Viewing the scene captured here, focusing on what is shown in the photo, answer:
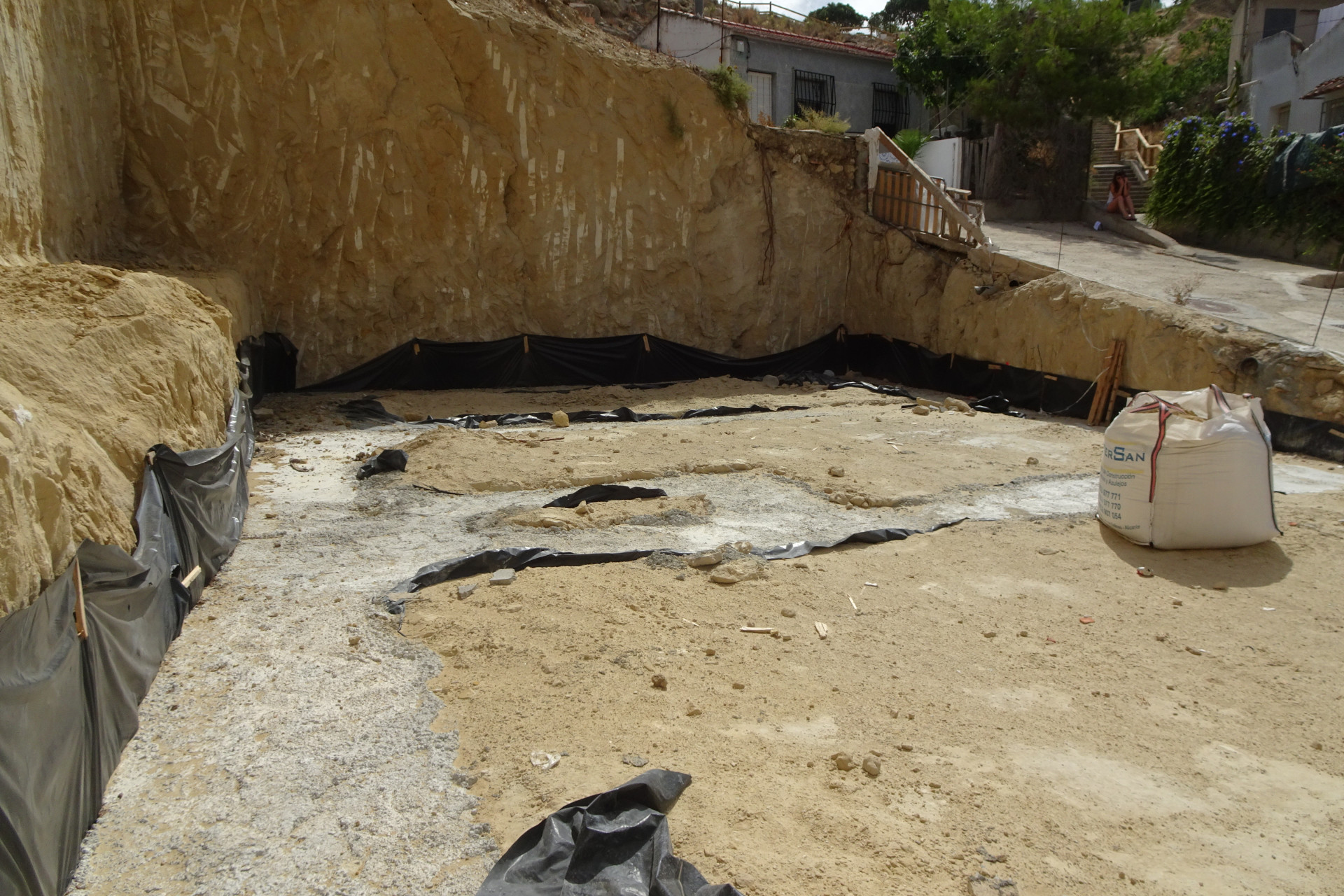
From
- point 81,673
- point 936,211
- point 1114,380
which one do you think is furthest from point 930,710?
point 936,211

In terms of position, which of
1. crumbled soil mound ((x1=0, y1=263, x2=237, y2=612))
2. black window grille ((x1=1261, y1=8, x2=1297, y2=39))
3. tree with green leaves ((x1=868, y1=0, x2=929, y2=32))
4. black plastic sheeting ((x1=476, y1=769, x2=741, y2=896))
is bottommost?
black plastic sheeting ((x1=476, y1=769, x2=741, y2=896))

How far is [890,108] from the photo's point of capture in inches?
1062

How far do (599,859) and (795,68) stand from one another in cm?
2506

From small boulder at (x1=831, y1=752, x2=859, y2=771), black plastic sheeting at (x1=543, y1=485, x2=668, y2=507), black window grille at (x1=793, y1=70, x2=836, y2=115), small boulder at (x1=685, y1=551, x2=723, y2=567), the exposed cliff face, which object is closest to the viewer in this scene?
small boulder at (x1=831, y1=752, x2=859, y2=771)

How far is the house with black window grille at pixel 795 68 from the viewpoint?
76.6 ft

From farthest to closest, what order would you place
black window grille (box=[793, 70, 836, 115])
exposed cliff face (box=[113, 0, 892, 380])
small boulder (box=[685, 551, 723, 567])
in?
black window grille (box=[793, 70, 836, 115])
exposed cliff face (box=[113, 0, 892, 380])
small boulder (box=[685, 551, 723, 567])

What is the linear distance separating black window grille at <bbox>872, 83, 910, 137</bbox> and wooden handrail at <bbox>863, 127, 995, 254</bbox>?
1057cm

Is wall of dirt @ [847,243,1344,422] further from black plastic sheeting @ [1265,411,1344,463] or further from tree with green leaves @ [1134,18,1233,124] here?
tree with green leaves @ [1134,18,1233,124]

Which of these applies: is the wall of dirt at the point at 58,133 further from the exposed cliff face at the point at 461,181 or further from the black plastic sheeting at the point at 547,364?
the black plastic sheeting at the point at 547,364

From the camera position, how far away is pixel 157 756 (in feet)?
12.9

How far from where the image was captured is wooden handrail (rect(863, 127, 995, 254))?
48.6 ft

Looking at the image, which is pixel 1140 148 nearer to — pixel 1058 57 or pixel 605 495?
pixel 1058 57

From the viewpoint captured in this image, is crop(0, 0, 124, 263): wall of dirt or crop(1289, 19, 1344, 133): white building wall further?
crop(1289, 19, 1344, 133): white building wall

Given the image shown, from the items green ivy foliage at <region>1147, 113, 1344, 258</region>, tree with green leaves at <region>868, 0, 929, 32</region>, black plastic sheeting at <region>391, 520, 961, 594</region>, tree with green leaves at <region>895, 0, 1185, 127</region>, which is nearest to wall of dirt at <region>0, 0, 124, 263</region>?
black plastic sheeting at <region>391, 520, 961, 594</region>
